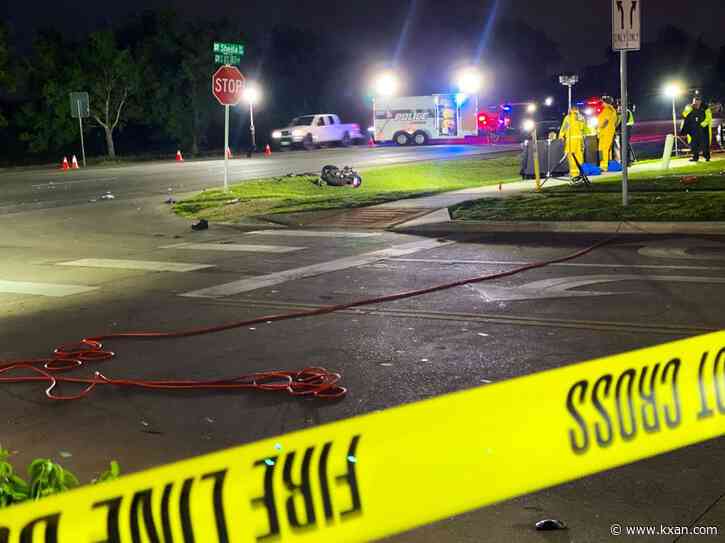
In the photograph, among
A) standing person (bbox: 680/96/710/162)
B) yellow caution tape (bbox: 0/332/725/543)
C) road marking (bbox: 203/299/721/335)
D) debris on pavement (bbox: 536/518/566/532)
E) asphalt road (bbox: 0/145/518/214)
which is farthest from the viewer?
asphalt road (bbox: 0/145/518/214)

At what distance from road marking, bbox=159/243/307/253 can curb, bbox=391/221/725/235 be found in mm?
2362

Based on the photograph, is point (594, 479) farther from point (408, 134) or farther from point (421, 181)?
point (408, 134)

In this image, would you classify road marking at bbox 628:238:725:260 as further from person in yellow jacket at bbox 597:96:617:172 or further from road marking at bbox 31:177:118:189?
road marking at bbox 31:177:118:189

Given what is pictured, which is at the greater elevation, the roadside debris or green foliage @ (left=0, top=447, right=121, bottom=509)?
green foliage @ (left=0, top=447, right=121, bottom=509)

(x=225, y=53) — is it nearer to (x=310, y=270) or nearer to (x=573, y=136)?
(x=573, y=136)

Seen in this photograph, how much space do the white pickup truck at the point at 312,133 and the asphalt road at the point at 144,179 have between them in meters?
10.7

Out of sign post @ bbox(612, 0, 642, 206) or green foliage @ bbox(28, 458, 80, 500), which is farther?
sign post @ bbox(612, 0, 642, 206)

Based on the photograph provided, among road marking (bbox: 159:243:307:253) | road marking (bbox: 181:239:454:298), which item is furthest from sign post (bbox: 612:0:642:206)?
road marking (bbox: 159:243:307:253)

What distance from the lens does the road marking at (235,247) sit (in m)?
14.1

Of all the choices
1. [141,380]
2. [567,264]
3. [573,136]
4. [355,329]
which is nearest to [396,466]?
[141,380]

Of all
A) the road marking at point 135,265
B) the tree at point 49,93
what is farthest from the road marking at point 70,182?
the tree at point 49,93

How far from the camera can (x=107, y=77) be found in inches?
2026

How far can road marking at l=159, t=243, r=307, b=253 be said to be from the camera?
14.1 metres

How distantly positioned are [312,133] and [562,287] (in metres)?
42.4
